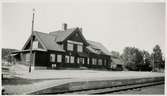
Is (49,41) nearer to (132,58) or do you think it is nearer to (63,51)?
(63,51)

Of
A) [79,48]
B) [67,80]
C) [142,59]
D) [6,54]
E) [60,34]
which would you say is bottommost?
[67,80]

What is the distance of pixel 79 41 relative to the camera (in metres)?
7.03

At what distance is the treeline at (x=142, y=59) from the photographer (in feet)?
22.0

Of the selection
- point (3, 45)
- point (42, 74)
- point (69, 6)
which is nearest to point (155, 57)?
point (69, 6)

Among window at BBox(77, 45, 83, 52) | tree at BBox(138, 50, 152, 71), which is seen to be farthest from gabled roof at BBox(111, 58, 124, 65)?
window at BBox(77, 45, 83, 52)

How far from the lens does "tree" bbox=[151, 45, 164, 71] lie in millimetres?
6668

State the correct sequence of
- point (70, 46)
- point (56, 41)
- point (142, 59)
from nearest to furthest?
1. point (142, 59)
2. point (56, 41)
3. point (70, 46)

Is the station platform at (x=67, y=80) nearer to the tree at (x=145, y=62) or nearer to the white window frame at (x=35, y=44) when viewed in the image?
the tree at (x=145, y=62)

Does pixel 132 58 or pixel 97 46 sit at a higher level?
pixel 97 46

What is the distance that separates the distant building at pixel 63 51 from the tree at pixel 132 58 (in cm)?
60

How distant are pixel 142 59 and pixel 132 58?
0.97ft

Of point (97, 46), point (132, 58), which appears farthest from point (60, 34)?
point (132, 58)

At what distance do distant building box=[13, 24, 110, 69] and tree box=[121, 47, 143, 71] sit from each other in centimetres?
60

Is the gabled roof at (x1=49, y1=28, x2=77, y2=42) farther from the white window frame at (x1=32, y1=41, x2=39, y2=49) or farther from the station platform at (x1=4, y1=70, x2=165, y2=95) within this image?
the station platform at (x1=4, y1=70, x2=165, y2=95)
